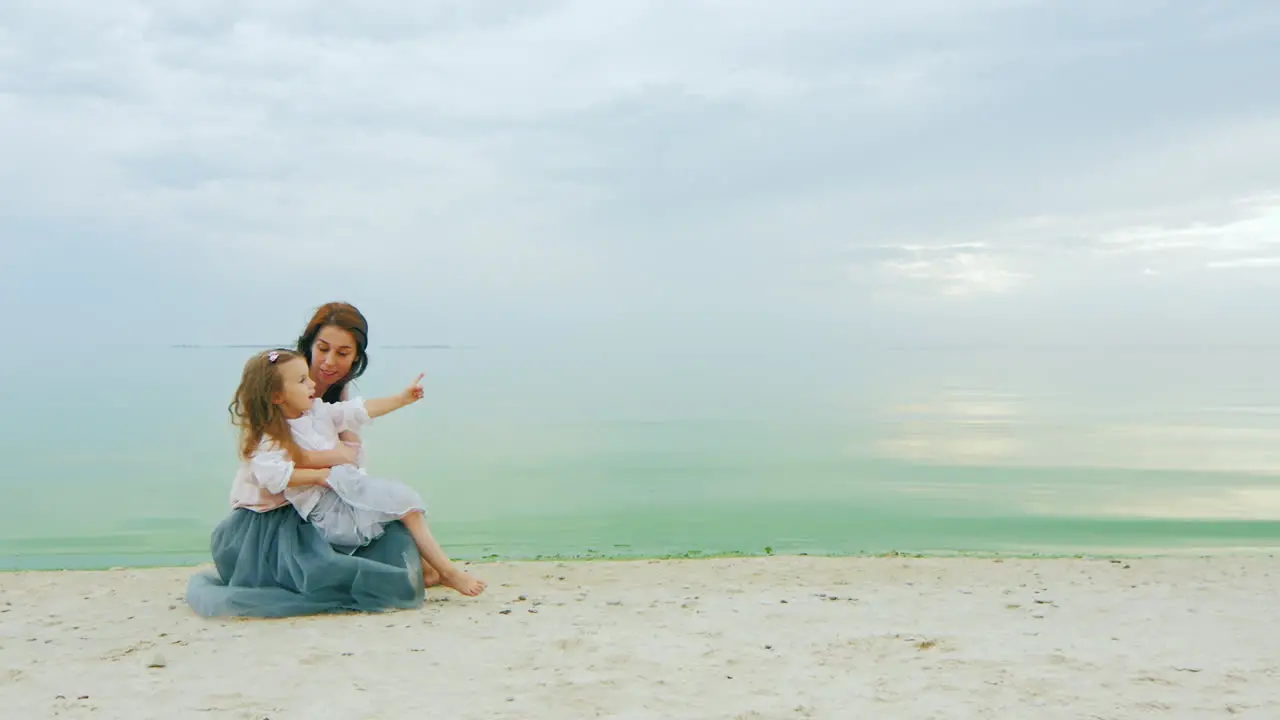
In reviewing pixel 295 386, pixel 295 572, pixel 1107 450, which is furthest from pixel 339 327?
pixel 1107 450

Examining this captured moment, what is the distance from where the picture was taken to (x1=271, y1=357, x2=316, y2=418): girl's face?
582 centimetres

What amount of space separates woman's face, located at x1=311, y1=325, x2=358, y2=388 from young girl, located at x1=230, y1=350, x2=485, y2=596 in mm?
286

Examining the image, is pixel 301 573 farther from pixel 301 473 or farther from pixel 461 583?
pixel 461 583

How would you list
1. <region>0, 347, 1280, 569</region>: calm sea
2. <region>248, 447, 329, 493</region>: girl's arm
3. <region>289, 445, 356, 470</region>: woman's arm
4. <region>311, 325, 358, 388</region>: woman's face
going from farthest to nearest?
1. <region>0, 347, 1280, 569</region>: calm sea
2. <region>311, 325, 358, 388</region>: woman's face
3. <region>289, 445, 356, 470</region>: woman's arm
4. <region>248, 447, 329, 493</region>: girl's arm

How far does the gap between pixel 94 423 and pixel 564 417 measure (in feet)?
38.3

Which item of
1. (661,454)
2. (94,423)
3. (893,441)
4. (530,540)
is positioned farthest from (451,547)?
(94,423)

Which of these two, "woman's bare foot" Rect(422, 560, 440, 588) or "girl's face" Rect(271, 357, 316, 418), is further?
"woman's bare foot" Rect(422, 560, 440, 588)

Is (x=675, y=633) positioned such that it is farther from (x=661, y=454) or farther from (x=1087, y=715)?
(x=661, y=454)

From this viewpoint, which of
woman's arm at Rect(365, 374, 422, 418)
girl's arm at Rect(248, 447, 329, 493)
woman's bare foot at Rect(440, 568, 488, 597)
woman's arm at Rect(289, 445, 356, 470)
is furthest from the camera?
woman's bare foot at Rect(440, 568, 488, 597)

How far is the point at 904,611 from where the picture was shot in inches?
228

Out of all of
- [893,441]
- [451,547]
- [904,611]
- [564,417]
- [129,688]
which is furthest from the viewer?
[564,417]

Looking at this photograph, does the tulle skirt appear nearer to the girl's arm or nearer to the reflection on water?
the girl's arm

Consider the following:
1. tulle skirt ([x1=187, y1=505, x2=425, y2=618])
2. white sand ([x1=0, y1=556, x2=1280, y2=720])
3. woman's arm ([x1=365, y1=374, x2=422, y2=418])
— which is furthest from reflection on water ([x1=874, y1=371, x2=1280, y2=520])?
tulle skirt ([x1=187, y1=505, x2=425, y2=618])

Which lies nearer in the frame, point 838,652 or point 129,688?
point 129,688
